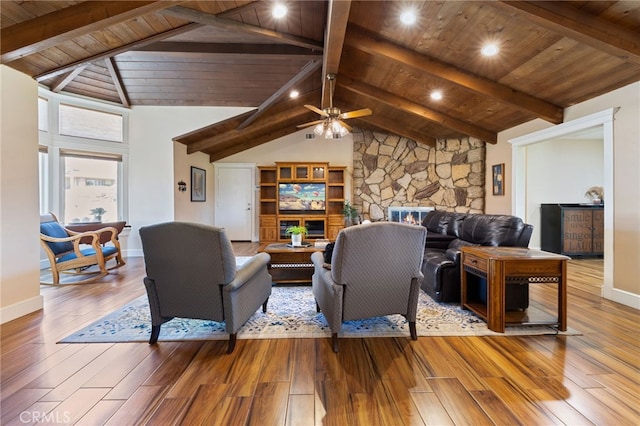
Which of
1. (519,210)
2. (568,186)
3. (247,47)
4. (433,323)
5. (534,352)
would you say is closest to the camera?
(534,352)

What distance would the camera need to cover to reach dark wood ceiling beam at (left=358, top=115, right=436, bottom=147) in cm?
665

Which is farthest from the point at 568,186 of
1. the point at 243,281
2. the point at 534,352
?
the point at 243,281

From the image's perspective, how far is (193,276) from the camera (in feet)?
6.75

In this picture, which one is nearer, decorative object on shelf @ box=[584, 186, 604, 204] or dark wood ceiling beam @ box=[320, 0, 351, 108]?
dark wood ceiling beam @ box=[320, 0, 351, 108]

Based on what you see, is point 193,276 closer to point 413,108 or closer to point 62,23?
point 62,23

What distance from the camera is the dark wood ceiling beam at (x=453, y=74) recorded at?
354 cm

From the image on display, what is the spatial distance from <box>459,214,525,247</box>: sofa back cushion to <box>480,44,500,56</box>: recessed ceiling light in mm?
1878

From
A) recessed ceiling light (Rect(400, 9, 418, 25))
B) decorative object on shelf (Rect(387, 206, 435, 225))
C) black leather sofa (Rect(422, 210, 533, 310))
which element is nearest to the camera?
black leather sofa (Rect(422, 210, 533, 310))

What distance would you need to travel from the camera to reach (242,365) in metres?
1.92

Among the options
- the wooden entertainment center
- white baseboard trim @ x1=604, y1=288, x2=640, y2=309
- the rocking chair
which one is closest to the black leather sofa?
white baseboard trim @ x1=604, y1=288, x2=640, y2=309

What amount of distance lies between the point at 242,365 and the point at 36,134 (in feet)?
10.4

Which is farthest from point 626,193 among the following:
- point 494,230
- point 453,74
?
point 453,74

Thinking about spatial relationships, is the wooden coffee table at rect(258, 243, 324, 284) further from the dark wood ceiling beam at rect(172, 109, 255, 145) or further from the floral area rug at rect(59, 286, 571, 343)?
the dark wood ceiling beam at rect(172, 109, 255, 145)

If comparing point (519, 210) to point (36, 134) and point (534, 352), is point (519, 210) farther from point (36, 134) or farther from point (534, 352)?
point (36, 134)
